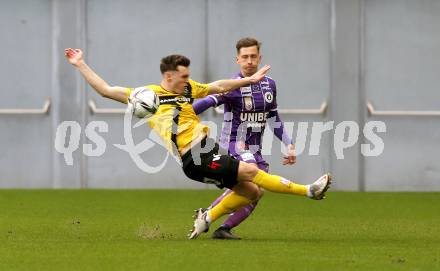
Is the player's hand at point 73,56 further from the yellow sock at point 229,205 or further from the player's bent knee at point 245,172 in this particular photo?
the yellow sock at point 229,205

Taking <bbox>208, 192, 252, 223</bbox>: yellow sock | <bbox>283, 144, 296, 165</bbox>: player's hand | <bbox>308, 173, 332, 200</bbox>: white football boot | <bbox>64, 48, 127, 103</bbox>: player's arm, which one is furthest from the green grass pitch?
<bbox>64, 48, 127, 103</bbox>: player's arm

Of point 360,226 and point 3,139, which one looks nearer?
point 360,226

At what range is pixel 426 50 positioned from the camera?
62.8 feet

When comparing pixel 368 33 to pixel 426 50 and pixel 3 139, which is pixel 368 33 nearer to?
pixel 426 50

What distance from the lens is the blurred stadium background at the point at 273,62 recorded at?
62.6 feet

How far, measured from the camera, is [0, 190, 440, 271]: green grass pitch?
29.0ft

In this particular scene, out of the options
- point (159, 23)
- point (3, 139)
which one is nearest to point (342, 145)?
point (159, 23)

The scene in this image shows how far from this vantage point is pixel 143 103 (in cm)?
1008

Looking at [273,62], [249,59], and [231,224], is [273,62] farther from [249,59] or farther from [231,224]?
[231,224]

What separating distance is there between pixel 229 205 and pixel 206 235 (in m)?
0.74

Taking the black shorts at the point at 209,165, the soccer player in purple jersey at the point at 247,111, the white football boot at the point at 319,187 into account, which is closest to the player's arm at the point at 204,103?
the soccer player in purple jersey at the point at 247,111

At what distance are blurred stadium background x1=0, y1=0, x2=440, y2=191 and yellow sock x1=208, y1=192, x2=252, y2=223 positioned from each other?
27.5 ft

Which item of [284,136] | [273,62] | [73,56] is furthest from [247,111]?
[273,62]

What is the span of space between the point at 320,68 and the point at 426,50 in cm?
163
